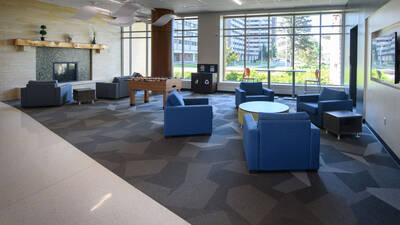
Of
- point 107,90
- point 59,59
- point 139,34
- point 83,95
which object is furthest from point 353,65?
point 59,59

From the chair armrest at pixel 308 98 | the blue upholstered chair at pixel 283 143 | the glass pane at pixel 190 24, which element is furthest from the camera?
the glass pane at pixel 190 24

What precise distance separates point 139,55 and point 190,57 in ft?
9.84

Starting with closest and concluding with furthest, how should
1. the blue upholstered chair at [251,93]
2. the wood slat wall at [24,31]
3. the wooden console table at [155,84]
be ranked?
the blue upholstered chair at [251,93]
the wooden console table at [155,84]
the wood slat wall at [24,31]

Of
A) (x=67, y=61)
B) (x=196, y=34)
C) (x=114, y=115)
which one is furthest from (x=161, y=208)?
(x=196, y=34)

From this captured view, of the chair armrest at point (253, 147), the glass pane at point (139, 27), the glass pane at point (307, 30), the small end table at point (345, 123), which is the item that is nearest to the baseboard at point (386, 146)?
the small end table at point (345, 123)

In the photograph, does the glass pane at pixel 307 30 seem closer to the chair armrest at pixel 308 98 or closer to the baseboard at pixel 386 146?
the chair armrest at pixel 308 98

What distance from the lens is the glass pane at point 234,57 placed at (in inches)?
539

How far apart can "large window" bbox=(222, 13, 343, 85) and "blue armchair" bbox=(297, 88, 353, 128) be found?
450 cm

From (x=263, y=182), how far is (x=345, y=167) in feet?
4.49

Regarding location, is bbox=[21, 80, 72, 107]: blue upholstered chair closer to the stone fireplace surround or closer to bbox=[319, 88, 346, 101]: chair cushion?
the stone fireplace surround

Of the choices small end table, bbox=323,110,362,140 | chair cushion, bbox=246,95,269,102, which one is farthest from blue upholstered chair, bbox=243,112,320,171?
chair cushion, bbox=246,95,269,102

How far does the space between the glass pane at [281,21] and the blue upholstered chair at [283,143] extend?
9.86 m

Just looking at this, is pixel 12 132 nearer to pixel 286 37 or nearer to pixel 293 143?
pixel 293 143

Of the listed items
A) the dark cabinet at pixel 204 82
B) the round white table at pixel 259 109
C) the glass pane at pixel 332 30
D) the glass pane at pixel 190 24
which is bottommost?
the round white table at pixel 259 109
